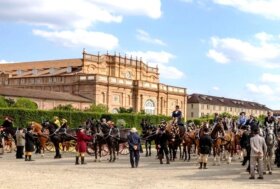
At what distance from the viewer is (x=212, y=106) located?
139750mm

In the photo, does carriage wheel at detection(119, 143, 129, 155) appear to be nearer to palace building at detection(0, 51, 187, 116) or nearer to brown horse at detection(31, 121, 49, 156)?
brown horse at detection(31, 121, 49, 156)

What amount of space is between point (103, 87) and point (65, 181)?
72116 mm

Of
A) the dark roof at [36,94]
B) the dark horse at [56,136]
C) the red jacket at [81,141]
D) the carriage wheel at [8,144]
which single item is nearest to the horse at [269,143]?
the red jacket at [81,141]

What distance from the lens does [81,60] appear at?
9762cm

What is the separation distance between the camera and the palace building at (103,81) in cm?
8756

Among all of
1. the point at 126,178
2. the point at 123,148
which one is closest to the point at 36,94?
the point at 123,148

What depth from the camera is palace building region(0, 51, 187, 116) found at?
8756 cm

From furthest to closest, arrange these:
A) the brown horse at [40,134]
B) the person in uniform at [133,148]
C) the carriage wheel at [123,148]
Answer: the carriage wheel at [123,148] < the brown horse at [40,134] < the person in uniform at [133,148]

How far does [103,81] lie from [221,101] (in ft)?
212

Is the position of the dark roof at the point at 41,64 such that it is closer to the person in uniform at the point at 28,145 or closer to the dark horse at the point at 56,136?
the dark horse at the point at 56,136

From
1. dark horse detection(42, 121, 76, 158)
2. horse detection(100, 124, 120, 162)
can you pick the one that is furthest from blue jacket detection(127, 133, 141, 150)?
dark horse detection(42, 121, 76, 158)

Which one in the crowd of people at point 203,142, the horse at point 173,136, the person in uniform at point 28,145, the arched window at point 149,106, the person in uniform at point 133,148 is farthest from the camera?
the arched window at point 149,106

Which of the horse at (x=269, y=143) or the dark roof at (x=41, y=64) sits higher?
the dark roof at (x=41, y=64)

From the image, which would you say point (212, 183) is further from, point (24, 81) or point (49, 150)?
point (24, 81)
